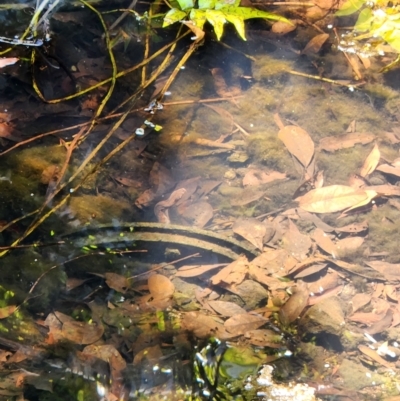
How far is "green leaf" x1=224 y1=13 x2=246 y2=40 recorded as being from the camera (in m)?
2.73

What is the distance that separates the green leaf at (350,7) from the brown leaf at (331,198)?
1302 millimetres

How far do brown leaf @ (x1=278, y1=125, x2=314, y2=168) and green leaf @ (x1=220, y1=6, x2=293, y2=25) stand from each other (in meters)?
0.79

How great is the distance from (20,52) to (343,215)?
6.76ft

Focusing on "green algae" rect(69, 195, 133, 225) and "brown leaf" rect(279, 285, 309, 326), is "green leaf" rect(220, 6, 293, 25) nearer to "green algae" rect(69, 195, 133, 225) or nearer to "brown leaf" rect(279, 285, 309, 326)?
"green algae" rect(69, 195, 133, 225)

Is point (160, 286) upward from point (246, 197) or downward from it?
downward

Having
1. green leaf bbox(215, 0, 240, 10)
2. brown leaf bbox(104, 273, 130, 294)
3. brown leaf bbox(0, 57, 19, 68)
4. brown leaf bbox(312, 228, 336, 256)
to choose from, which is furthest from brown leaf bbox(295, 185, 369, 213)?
brown leaf bbox(0, 57, 19, 68)

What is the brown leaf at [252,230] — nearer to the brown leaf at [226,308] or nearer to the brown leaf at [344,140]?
the brown leaf at [226,308]

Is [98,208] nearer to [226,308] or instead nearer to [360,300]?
[226,308]

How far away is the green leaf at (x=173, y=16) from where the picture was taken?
2.85 m

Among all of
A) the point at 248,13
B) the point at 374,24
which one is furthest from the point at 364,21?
the point at 248,13

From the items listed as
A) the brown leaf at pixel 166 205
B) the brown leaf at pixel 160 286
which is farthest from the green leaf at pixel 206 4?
the brown leaf at pixel 160 286

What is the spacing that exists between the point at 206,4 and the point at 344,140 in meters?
1.16

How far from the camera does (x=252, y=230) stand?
7.30ft

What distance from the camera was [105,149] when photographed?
2.47 metres
